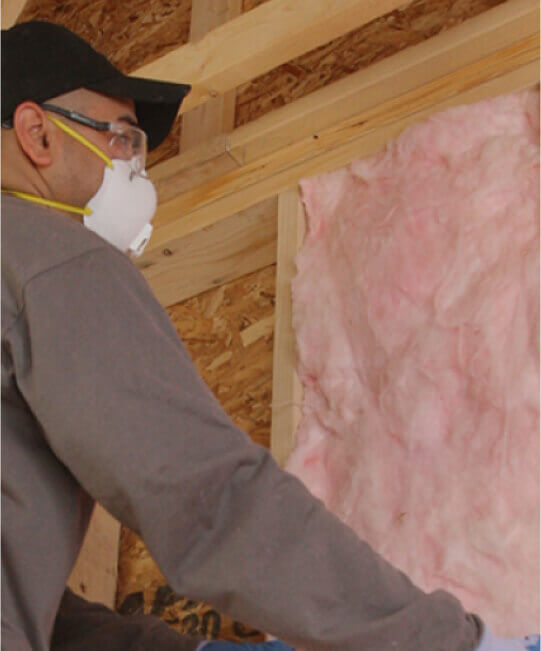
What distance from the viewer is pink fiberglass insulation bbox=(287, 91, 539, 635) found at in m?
1.58

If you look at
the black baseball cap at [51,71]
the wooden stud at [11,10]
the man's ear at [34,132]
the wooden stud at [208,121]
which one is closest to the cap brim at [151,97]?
the black baseball cap at [51,71]

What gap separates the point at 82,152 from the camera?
163 cm

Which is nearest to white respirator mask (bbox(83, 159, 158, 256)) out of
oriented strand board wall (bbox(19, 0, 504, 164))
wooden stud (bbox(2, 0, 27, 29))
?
wooden stud (bbox(2, 0, 27, 29))

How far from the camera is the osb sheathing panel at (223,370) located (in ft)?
6.89

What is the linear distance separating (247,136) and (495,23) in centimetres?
57

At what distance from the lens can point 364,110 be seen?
206 centimetres

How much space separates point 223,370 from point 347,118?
0.61 meters

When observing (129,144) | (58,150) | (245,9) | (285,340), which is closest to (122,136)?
(129,144)

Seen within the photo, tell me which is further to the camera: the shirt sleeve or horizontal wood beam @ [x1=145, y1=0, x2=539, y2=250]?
horizontal wood beam @ [x1=145, y1=0, x2=539, y2=250]

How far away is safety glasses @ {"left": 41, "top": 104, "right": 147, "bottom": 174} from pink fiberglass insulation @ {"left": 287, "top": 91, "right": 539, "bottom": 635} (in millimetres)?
449

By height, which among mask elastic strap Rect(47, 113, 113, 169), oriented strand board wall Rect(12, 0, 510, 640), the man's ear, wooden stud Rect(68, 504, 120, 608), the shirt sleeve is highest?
the man's ear

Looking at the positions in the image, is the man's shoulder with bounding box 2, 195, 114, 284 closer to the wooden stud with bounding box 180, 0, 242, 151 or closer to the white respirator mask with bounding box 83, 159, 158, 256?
the white respirator mask with bounding box 83, 159, 158, 256

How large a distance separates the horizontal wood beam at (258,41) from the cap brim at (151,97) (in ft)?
0.54

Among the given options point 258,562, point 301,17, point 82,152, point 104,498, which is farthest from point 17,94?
point 258,562
